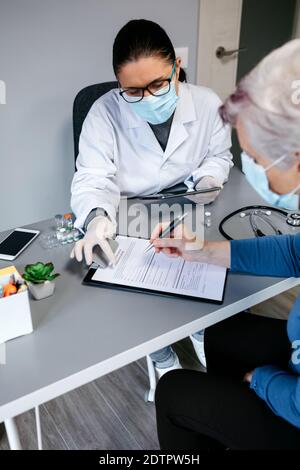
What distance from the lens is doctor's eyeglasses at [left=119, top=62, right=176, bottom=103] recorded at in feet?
3.83

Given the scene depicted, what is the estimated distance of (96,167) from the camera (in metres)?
1.29

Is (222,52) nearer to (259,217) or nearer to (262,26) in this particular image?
(262,26)

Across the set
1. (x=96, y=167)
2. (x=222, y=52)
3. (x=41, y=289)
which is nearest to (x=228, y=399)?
(x=41, y=289)

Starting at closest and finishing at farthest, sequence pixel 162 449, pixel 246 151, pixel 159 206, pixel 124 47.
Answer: pixel 246 151 → pixel 162 449 → pixel 124 47 → pixel 159 206

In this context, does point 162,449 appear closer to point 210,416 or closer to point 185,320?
point 210,416

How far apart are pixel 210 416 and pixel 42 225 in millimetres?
716

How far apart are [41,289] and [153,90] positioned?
0.68m

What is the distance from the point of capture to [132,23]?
113 cm

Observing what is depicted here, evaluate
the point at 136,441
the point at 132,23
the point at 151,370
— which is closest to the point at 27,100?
the point at 132,23

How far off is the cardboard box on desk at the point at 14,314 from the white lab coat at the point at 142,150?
0.48 m

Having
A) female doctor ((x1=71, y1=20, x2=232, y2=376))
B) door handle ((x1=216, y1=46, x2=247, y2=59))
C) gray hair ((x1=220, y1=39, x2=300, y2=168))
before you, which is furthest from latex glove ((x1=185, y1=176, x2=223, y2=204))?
door handle ((x1=216, y1=46, x2=247, y2=59))

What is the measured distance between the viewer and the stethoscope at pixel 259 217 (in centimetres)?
115

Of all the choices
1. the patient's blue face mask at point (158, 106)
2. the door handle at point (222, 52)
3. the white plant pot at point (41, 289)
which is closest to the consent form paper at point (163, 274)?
the white plant pot at point (41, 289)

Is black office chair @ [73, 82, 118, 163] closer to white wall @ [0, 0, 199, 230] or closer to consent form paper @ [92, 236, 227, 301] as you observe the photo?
white wall @ [0, 0, 199, 230]
